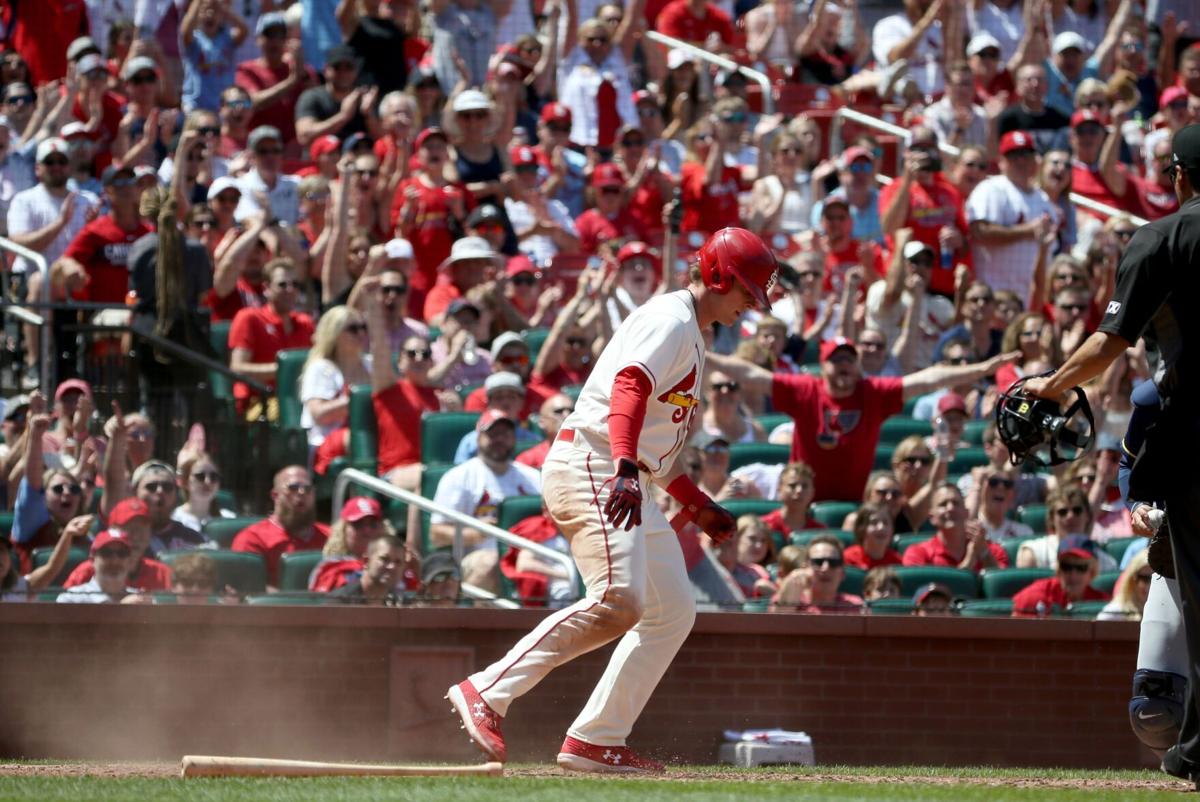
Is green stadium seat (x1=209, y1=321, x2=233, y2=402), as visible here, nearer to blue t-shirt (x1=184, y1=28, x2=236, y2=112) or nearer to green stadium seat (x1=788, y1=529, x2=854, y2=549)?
green stadium seat (x1=788, y1=529, x2=854, y2=549)

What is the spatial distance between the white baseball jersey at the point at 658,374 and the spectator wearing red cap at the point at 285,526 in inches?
146

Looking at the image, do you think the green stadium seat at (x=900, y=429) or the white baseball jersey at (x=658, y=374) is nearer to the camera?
the white baseball jersey at (x=658, y=374)

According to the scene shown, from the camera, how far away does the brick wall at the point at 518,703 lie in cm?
831

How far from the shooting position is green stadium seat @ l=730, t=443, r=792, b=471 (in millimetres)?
11344

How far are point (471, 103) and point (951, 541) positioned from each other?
206 inches

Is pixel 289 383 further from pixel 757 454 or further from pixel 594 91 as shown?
pixel 594 91

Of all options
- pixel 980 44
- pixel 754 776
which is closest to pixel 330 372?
pixel 754 776

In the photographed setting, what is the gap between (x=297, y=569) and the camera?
9445 mm

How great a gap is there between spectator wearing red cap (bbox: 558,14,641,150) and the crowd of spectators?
0.08 feet

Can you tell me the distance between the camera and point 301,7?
15.7 m

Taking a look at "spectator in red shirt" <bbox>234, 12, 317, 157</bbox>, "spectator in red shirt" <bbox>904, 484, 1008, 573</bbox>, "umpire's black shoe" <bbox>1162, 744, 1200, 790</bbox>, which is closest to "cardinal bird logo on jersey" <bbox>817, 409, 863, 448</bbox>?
"spectator in red shirt" <bbox>904, 484, 1008, 573</bbox>

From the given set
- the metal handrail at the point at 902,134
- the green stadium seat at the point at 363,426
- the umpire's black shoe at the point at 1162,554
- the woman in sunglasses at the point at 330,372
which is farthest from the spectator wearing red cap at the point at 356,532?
the metal handrail at the point at 902,134

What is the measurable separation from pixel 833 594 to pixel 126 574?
10.5 ft

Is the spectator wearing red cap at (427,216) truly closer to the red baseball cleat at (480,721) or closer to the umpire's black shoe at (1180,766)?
the red baseball cleat at (480,721)
